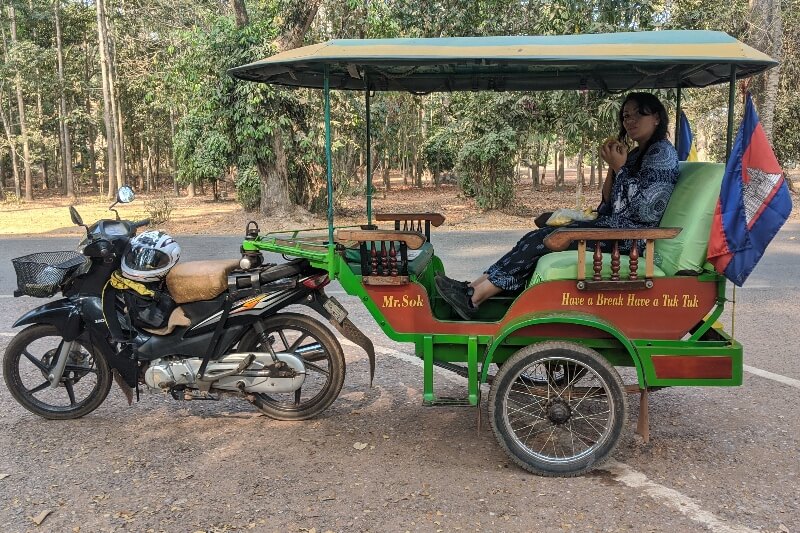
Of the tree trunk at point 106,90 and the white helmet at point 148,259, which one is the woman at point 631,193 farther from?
the tree trunk at point 106,90

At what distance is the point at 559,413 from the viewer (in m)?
3.41

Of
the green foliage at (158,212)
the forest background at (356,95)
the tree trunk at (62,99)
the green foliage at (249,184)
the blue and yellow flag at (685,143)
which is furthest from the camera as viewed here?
the tree trunk at (62,99)

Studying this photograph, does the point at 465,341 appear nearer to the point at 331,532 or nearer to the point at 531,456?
the point at 531,456

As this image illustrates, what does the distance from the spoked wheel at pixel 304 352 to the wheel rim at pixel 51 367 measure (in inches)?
40.4

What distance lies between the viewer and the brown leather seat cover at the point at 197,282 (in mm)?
3842

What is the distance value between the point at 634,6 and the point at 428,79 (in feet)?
31.5

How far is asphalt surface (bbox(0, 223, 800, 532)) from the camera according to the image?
116 inches

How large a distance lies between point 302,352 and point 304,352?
1 centimetres

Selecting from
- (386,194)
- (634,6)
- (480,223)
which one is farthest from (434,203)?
(634,6)

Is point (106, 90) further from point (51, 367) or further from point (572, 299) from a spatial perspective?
point (572, 299)

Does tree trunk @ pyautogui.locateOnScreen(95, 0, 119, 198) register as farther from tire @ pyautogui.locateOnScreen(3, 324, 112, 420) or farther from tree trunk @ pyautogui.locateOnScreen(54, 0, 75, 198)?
tire @ pyautogui.locateOnScreen(3, 324, 112, 420)

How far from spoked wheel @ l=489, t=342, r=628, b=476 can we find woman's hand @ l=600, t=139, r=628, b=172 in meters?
1.39

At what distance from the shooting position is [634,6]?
12.4 metres

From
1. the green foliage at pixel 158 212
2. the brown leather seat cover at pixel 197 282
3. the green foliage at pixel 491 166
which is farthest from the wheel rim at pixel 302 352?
the green foliage at pixel 158 212
